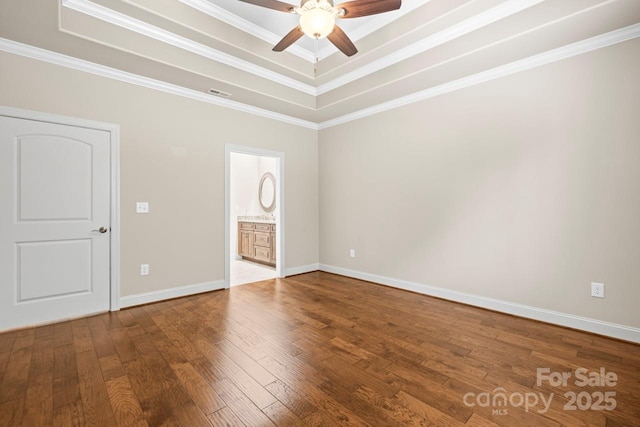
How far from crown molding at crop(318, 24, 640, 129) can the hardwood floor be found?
2.71 metres

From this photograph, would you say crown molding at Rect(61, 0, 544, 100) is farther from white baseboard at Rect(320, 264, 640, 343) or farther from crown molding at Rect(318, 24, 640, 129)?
white baseboard at Rect(320, 264, 640, 343)

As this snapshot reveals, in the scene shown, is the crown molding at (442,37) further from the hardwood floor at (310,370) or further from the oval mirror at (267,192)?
the oval mirror at (267,192)

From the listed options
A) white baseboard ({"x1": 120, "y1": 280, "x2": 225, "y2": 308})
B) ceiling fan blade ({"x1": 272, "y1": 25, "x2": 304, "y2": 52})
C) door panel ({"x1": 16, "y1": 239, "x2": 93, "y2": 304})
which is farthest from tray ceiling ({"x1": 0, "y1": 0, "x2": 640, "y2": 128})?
white baseboard ({"x1": 120, "y1": 280, "x2": 225, "y2": 308})

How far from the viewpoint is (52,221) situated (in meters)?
2.95

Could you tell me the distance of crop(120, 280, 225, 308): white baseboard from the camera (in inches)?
133

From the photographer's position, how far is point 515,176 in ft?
10.3

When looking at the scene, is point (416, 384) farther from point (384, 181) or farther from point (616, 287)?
point (384, 181)

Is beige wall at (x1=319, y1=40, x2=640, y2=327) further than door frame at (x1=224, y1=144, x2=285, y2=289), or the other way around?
door frame at (x1=224, y1=144, x2=285, y2=289)

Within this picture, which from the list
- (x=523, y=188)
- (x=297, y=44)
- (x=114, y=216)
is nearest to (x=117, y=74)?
(x=114, y=216)

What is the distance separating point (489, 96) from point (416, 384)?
3.18 m

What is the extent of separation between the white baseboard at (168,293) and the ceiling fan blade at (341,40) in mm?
3372

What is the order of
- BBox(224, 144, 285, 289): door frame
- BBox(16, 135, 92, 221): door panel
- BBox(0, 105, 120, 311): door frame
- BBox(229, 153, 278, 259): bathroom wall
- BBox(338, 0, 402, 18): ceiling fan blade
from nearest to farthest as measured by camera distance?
BBox(338, 0, 402, 18): ceiling fan blade → BBox(16, 135, 92, 221): door panel → BBox(0, 105, 120, 311): door frame → BBox(224, 144, 285, 289): door frame → BBox(229, 153, 278, 259): bathroom wall

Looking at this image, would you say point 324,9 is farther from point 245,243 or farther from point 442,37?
point 245,243

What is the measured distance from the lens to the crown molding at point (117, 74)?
2751 millimetres
